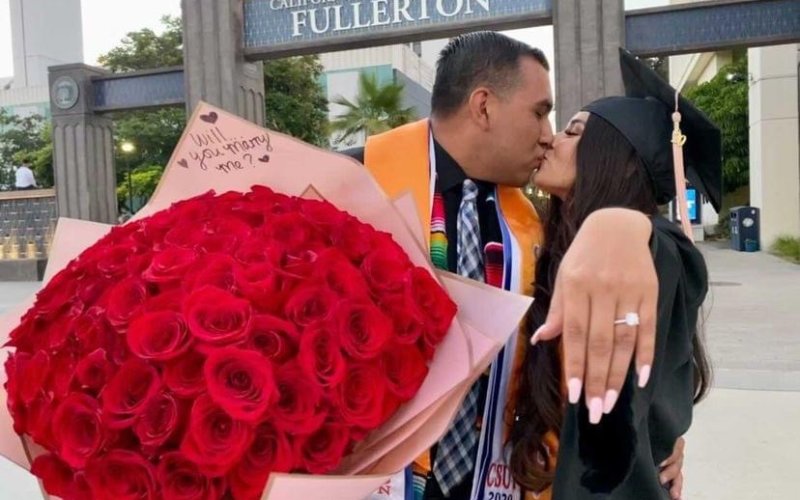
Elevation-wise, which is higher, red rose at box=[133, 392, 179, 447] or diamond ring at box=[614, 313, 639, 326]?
diamond ring at box=[614, 313, 639, 326]

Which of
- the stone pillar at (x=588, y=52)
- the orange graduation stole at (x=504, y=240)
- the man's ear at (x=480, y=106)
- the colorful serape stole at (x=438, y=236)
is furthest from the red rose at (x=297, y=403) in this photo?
the stone pillar at (x=588, y=52)

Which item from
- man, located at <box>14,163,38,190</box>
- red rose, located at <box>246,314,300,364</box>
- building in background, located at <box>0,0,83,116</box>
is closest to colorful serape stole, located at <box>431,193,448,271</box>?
red rose, located at <box>246,314,300,364</box>

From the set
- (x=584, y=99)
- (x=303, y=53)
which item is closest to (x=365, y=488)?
(x=584, y=99)

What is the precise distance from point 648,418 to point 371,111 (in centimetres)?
→ 2545

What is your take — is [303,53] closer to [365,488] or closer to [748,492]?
[748,492]

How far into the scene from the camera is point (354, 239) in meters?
1.07

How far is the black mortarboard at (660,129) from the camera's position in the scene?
1.33 meters

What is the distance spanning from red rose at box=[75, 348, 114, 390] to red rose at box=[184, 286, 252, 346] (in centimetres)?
11

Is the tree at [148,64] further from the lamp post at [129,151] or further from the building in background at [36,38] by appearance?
the building in background at [36,38]

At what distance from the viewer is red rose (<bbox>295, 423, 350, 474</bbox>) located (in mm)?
888

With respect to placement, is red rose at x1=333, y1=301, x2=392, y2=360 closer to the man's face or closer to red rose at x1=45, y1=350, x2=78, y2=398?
red rose at x1=45, y1=350, x2=78, y2=398

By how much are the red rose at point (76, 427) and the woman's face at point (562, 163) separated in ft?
2.90

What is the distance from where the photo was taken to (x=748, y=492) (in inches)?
132

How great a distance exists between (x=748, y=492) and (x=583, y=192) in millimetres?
2607
